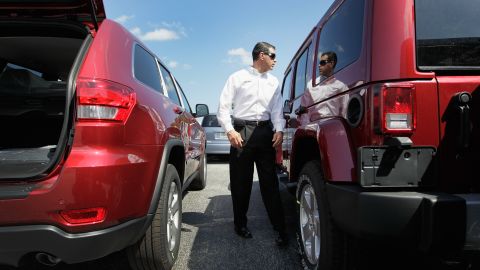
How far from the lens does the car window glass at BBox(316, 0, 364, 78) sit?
187cm

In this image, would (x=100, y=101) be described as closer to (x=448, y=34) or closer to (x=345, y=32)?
(x=345, y=32)

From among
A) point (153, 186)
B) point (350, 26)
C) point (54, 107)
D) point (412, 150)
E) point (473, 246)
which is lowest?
point (473, 246)

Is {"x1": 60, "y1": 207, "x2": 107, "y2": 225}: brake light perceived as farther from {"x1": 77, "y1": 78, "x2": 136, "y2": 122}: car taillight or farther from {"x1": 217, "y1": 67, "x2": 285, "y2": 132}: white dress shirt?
{"x1": 217, "y1": 67, "x2": 285, "y2": 132}: white dress shirt

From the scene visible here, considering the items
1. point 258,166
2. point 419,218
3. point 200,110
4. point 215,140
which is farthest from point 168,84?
point 215,140

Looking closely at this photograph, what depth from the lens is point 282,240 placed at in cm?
302

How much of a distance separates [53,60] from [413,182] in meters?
3.14

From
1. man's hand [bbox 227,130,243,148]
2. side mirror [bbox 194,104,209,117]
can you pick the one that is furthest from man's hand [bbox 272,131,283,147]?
side mirror [bbox 194,104,209,117]

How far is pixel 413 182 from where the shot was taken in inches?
61.9

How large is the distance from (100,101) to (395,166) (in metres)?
1.42

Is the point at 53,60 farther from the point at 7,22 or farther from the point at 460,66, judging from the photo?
the point at 460,66

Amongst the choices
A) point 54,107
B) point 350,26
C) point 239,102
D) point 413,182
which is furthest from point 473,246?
point 54,107

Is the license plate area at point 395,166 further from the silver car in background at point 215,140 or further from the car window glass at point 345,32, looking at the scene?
the silver car in background at point 215,140

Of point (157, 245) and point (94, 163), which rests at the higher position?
point (94, 163)

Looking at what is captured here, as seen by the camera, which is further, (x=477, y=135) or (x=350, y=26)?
(x=350, y=26)
